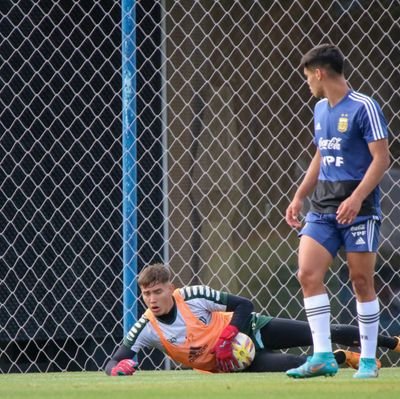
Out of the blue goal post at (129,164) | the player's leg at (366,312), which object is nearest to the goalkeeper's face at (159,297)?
the blue goal post at (129,164)

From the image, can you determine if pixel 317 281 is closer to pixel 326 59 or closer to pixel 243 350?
pixel 326 59

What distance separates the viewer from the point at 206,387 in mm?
6621

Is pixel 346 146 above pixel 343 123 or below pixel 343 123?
below

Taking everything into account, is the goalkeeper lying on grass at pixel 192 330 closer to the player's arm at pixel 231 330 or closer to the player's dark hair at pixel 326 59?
the player's arm at pixel 231 330

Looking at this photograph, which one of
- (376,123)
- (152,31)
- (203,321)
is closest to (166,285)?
(203,321)

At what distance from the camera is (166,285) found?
8109mm

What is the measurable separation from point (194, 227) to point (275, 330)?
162 centimetres

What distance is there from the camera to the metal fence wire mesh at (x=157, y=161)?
392 inches

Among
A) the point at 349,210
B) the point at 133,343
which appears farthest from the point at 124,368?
the point at 349,210

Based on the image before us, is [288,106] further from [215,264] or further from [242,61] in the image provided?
[215,264]

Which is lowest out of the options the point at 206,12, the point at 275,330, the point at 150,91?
the point at 275,330

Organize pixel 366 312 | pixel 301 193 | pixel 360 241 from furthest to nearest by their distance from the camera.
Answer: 1. pixel 301 193
2. pixel 366 312
3. pixel 360 241

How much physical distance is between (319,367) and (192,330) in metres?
1.44

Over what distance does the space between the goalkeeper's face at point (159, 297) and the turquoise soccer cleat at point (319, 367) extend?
1.31 meters
